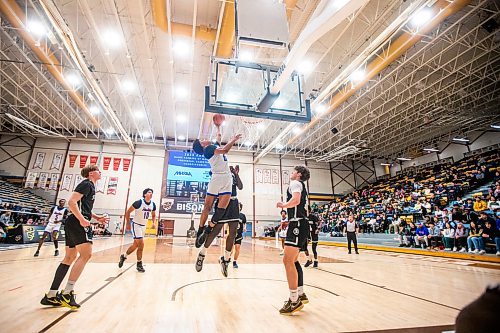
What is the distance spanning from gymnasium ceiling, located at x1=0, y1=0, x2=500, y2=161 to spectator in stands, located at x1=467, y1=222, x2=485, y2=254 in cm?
713

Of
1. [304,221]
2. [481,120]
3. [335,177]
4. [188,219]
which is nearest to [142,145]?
[188,219]

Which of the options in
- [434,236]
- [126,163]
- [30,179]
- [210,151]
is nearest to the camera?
[210,151]

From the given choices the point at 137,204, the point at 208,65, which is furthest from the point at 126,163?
the point at 137,204

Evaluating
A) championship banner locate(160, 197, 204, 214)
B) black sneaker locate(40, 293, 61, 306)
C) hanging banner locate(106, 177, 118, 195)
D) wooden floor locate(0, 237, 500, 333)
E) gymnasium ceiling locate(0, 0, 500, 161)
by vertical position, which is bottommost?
wooden floor locate(0, 237, 500, 333)

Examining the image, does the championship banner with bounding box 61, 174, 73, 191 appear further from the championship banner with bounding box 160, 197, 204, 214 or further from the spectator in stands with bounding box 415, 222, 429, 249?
the spectator in stands with bounding box 415, 222, 429, 249

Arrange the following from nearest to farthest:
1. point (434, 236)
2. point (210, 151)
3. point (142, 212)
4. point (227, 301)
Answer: point (227, 301), point (210, 151), point (142, 212), point (434, 236)

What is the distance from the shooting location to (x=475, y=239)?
1002 centimetres

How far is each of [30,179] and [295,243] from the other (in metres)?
25.9

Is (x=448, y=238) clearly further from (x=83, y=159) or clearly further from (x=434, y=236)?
(x=83, y=159)

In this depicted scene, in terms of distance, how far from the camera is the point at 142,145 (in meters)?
24.9

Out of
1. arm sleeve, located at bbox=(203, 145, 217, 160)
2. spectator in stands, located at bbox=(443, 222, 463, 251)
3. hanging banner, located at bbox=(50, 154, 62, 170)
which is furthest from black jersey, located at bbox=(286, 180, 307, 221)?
hanging banner, located at bbox=(50, 154, 62, 170)

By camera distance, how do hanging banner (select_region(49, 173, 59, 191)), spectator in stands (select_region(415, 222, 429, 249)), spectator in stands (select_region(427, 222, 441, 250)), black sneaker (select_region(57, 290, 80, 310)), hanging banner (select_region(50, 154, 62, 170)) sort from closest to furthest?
black sneaker (select_region(57, 290, 80, 310)) < spectator in stands (select_region(427, 222, 441, 250)) < spectator in stands (select_region(415, 222, 429, 249)) < hanging banner (select_region(49, 173, 59, 191)) < hanging banner (select_region(50, 154, 62, 170))

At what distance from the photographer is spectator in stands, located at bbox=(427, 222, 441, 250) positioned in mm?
12016

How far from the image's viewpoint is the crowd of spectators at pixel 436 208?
10.7 meters
